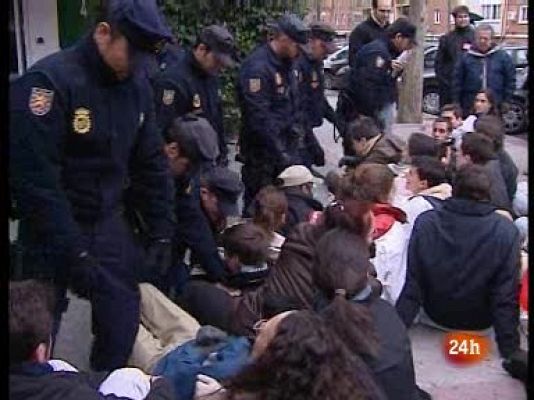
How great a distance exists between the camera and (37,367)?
2.57 metres

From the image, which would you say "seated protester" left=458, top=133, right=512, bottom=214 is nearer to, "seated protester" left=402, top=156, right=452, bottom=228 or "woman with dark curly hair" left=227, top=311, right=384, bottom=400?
"seated protester" left=402, top=156, right=452, bottom=228

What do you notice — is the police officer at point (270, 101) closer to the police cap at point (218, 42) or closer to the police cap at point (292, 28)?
the police cap at point (292, 28)

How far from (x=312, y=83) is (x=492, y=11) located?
1333 inches

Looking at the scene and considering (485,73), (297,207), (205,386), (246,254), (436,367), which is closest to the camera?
(205,386)

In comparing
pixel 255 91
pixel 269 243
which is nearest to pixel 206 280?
pixel 269 243

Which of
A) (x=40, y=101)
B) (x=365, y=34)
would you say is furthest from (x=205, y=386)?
(x=365, y=34)

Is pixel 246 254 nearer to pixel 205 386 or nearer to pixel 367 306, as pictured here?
pixel 367 306

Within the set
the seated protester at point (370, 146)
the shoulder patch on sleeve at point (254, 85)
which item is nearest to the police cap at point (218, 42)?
the shoulder patch on sleeve at point (254, 85)

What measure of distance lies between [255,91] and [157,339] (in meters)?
2.60

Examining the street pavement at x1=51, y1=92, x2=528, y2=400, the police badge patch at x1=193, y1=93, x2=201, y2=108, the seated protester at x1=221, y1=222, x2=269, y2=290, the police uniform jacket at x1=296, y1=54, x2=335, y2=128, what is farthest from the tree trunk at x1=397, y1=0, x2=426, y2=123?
the seated protester at x1=221, y1=222, x2=269, y2=290

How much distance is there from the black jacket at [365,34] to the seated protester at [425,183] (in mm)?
3820

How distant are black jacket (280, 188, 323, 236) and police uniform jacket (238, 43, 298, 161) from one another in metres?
0.89

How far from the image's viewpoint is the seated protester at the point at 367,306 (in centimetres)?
320

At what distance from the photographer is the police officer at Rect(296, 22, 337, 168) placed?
24.7 feet
